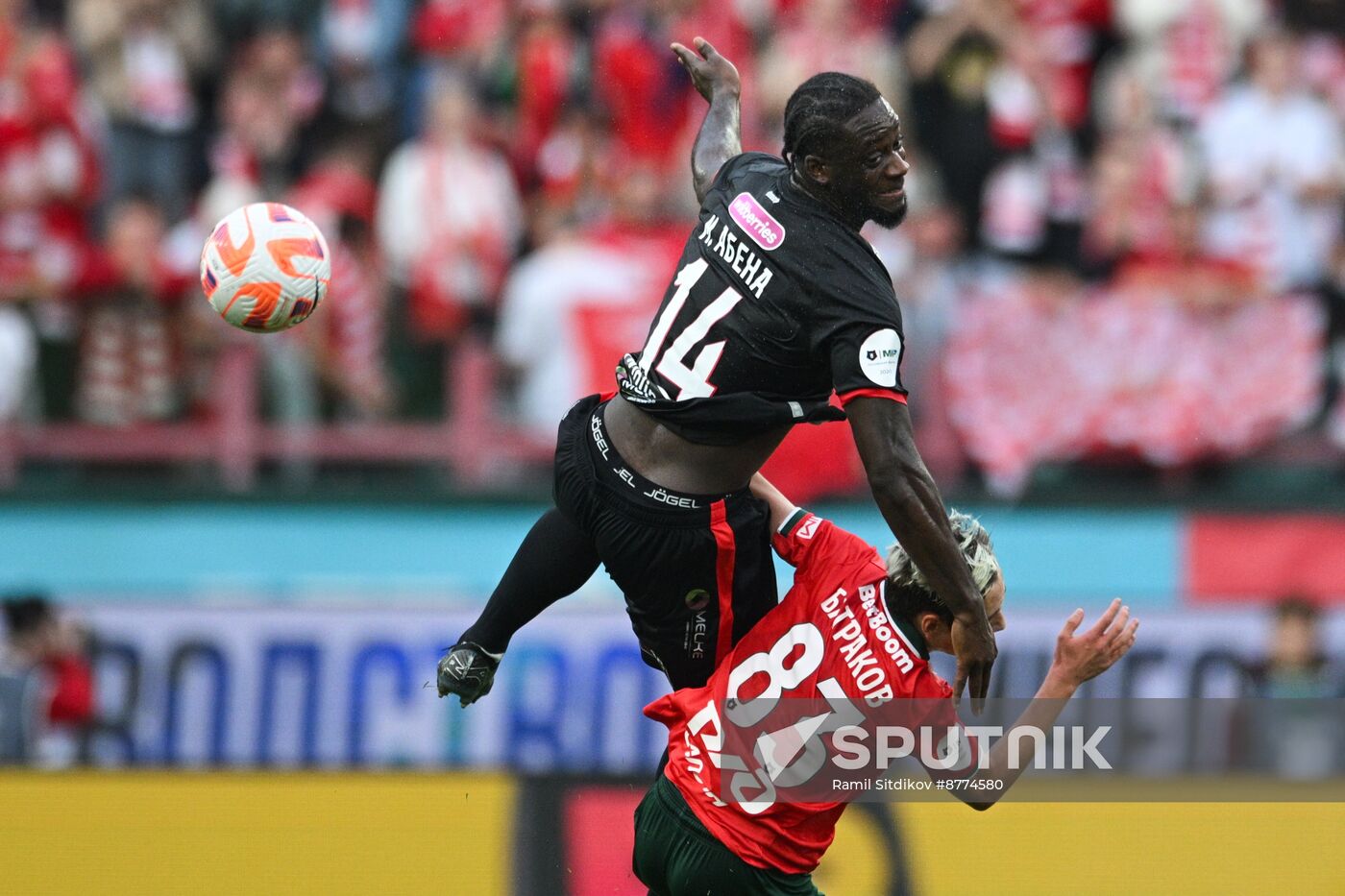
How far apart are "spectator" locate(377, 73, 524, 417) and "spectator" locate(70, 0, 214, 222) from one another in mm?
1232

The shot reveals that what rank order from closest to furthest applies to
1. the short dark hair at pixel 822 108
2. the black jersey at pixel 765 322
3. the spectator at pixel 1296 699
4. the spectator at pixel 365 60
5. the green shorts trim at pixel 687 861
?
the black jersey at pixel 765 322, the short dark hair at pixel 822 108, the green shorts trim at pixel 687 861, the spectator at pixel 1296 699, the spectator at pixel 365 60

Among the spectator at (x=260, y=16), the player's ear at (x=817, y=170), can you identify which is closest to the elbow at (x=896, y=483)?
the player's ear at (x=817, y=170)

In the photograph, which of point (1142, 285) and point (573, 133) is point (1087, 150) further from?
point (573, 133)

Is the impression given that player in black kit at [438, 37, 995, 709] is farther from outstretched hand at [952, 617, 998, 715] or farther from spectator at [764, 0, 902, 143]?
spectator at [764, 0, 902, 143]

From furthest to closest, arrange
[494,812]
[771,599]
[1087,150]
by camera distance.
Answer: [1087,150], [494,812], [771,599]

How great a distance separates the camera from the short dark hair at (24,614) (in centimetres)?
1003

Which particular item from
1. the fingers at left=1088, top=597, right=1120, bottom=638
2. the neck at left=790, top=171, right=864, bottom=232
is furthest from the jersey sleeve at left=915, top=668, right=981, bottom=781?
the neck at left=790, top=171, right=864, bottom=232

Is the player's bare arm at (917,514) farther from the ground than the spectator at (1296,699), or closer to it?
farther from the ground

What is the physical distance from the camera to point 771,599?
5574mm

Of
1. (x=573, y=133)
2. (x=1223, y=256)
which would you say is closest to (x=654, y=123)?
(x=573, y=133)

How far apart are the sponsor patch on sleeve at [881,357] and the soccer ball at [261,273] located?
1.95 m

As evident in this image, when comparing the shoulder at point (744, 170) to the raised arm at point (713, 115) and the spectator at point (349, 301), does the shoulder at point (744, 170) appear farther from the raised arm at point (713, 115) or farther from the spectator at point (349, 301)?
the spectator at point (349, 301)

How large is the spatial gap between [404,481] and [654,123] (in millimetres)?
2518

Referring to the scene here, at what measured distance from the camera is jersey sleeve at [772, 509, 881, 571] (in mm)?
5453
